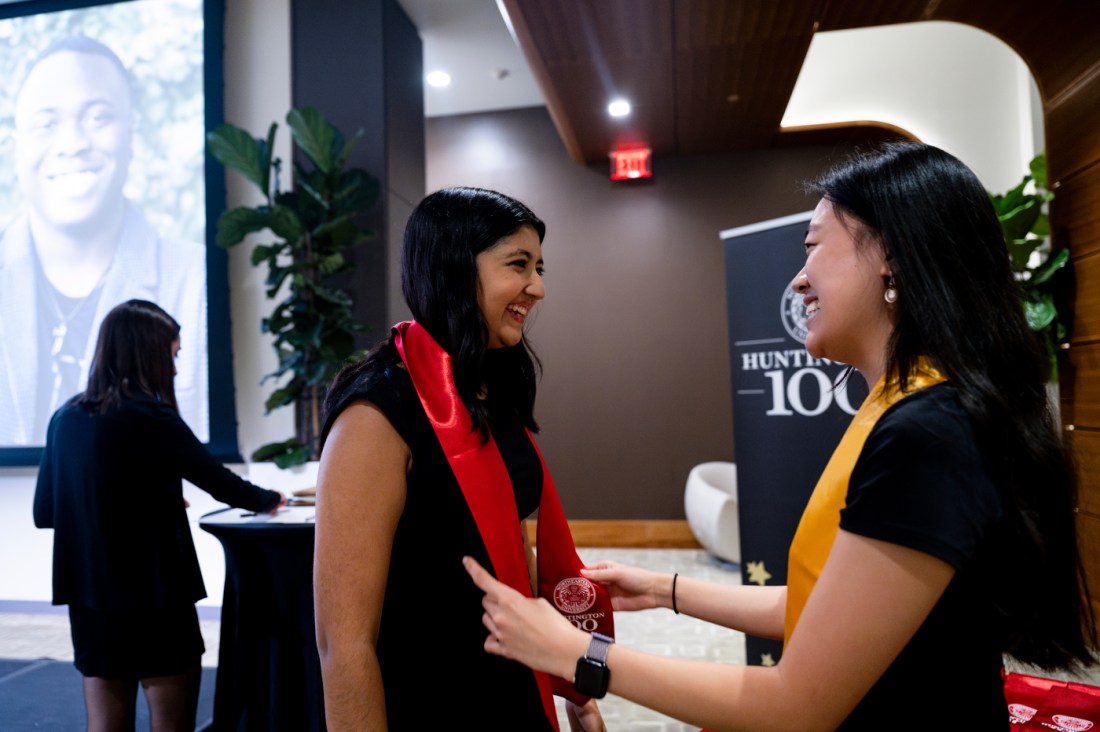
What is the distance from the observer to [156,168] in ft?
14.2

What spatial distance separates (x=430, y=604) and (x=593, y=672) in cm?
36

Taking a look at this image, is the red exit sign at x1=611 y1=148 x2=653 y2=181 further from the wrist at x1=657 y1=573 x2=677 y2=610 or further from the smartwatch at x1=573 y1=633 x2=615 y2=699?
the smartwatch at x1=573 y1=633 x2=615 y2=699

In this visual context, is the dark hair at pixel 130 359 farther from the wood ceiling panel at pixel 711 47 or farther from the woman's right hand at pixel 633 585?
the wood ceiling panel at pixel 711 47

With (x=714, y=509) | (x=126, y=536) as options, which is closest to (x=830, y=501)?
(x=126, y=536)

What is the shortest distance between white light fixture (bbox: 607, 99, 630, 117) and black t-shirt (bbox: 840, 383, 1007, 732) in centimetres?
440

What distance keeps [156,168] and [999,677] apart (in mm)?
4820

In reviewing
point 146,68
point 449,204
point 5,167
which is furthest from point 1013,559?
point 5,167

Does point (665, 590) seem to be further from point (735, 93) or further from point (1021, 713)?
point (735, 93)

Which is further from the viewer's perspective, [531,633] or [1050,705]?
[1050,705]

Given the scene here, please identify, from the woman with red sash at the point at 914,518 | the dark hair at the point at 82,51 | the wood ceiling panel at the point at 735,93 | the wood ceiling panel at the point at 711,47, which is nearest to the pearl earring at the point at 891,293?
the woman with red sash at the point at 914,518

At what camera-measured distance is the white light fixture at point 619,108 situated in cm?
485

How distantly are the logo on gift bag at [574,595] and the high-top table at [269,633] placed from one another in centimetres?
100

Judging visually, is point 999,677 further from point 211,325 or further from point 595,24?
point 211,325

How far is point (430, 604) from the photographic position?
44.9 inches
